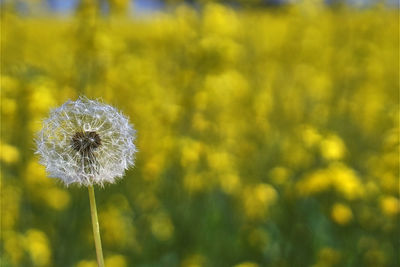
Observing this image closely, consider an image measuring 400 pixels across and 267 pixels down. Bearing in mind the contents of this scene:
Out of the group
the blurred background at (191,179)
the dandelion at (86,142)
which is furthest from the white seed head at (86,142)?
the blurred background at (191,179)

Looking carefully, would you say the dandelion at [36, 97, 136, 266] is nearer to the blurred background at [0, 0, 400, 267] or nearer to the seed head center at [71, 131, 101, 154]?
the seed head center at [71, 131, 101, 154]

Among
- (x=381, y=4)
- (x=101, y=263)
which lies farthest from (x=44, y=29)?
(x=101, y=263)

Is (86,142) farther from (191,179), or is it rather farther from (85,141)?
(191,179)

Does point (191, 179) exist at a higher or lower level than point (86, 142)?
higher

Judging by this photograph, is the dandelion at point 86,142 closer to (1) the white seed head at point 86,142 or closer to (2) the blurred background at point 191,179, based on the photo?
(1) the white seed head at point 86,142

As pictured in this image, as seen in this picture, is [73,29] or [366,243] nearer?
[366,243]

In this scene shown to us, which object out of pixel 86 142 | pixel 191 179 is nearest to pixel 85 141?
pixel 86 142

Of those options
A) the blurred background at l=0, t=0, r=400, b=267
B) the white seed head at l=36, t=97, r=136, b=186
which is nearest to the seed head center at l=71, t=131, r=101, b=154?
the white seed head at l=36, t=97, r=136, b=186

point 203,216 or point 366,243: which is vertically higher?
point 203,216

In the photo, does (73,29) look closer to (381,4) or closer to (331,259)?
(331,259)
